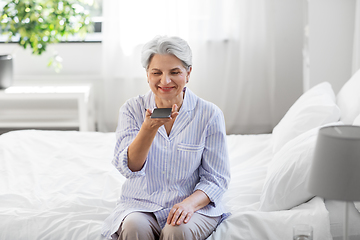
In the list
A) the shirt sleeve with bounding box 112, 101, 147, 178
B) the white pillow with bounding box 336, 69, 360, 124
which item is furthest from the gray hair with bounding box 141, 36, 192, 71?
the white pillow with bounding box 336, 69, 360, 124

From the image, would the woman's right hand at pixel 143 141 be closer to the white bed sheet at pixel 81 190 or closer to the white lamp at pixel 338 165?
the white bed sheet at pixel 81 190

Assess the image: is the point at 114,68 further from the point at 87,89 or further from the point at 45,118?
the point at 45,118

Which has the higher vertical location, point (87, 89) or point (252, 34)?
point (252, 34)

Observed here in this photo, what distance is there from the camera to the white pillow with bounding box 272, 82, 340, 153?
200 cm

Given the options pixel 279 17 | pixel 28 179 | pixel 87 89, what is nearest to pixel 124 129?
pixel 28 179

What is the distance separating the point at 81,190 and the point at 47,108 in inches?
101

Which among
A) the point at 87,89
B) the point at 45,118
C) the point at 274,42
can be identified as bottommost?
the point at 45,118

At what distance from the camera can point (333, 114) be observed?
1988 millimetres

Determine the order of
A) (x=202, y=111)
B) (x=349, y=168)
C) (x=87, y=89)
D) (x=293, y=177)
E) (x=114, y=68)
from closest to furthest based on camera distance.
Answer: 1. (x=349, y=168)
2. (x=293, y=177)
3. (x=202, y=111)
4. (x=87, y=89)
5. (x=114, y=68)

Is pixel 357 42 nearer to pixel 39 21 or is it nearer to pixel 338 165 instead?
pixel 338 165

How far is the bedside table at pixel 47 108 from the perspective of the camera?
3.63 m

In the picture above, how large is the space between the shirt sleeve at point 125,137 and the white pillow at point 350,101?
3.02 ft

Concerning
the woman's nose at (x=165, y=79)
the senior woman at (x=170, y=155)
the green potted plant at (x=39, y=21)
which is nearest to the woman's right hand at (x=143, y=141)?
the senior woman at (x=170, y=155)

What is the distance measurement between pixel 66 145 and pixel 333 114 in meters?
1.37
